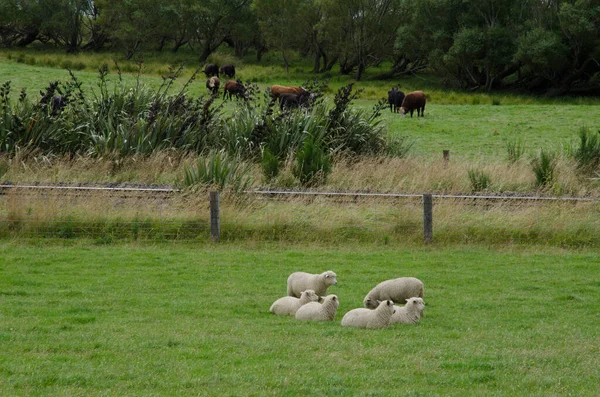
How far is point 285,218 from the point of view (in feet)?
53.5

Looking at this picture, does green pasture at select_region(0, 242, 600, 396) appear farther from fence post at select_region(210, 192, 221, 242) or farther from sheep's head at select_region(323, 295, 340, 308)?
fence post at select_region(210, 192, 221, 242)

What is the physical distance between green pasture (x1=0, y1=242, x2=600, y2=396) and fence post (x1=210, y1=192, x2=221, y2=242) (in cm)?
64

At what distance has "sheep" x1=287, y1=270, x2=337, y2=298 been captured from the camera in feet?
35.8

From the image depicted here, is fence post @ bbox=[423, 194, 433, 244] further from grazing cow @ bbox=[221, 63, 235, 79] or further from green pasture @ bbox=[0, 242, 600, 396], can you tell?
grazing cow @ bbox=[221, 63, 235, 79]

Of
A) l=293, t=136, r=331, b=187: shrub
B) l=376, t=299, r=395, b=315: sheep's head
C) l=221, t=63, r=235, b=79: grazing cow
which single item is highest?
l=221, t=63, r=235, b=79: grazing cow

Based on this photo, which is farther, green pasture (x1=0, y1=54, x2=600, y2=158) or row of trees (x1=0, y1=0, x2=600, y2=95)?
row of trees (x1=0, y1=0, x2=600, y2=95)

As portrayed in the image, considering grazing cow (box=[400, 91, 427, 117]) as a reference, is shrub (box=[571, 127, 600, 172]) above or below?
below

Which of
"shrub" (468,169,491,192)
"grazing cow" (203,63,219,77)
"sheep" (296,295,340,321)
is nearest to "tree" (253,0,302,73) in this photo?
"grazing cow" (203,63,219,77)

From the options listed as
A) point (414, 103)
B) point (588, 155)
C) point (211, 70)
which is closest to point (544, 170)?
point (588, 155)

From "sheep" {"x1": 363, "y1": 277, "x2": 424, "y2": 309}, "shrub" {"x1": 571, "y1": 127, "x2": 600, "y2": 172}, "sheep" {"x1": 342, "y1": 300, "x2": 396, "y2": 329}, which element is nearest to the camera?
"sheep" {"x1": 342, "y1": 300, "x2": 396, "y2": 329}

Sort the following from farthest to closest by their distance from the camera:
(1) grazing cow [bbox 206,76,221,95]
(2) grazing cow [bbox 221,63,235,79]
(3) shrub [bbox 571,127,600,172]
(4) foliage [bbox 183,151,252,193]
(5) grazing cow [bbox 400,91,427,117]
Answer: (2) grazing cow [bbox 221,63,235,79] → (5) grazing cow [bbox 400,91,427,117] → (1) grazing cow [bbox 206,76,221,95] → (3) shrub [bbox 571,127,600,172] → (4) foliage [bbox 183,151,252,193]

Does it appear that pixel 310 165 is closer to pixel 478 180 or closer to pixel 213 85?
pixel 478 180

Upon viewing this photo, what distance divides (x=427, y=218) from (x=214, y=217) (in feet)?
12.5

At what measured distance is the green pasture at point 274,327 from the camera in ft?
24.0
